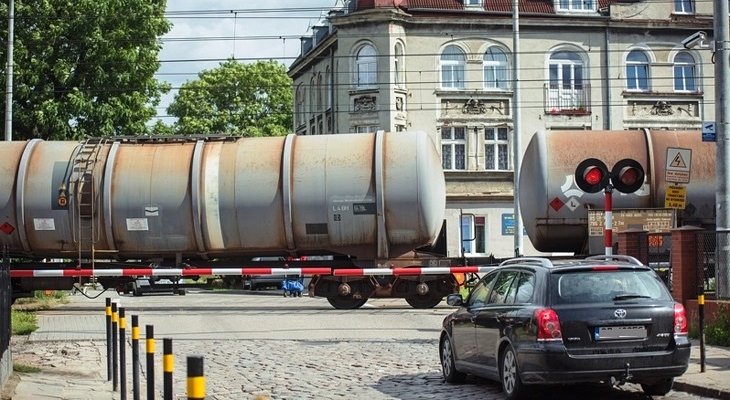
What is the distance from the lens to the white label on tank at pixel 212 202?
25.6 metres

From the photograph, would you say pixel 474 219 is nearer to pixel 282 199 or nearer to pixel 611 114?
pixel 611 114

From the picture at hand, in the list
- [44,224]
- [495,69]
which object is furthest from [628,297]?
[495,69]

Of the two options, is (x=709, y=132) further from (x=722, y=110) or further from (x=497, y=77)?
(x=497, y=77)

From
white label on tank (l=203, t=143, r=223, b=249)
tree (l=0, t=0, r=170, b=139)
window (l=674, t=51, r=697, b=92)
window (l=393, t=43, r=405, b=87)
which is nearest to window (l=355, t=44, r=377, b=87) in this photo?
window (l=393, t=43, r=405, b=87)

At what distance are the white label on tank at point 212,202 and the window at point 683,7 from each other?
29.1m

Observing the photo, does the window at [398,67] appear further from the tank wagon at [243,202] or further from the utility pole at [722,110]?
the utility pole at [722,110]

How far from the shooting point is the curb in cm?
1148

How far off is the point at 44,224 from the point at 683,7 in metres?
32.4

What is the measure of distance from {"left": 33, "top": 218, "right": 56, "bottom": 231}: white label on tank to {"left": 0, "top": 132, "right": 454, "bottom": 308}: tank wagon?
0.03 metres

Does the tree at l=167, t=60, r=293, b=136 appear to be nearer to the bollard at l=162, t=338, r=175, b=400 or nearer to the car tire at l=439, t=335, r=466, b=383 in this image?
the car tire at l=439, t=335, r=466, b=383

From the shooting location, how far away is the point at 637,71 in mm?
48375

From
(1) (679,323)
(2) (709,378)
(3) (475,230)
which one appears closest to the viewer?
(1) (679,323)

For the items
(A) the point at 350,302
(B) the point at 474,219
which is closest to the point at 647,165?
(A) the point at 350,302

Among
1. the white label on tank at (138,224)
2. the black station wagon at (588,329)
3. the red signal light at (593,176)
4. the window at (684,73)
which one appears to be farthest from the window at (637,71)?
the black station wagon at (588,329)
